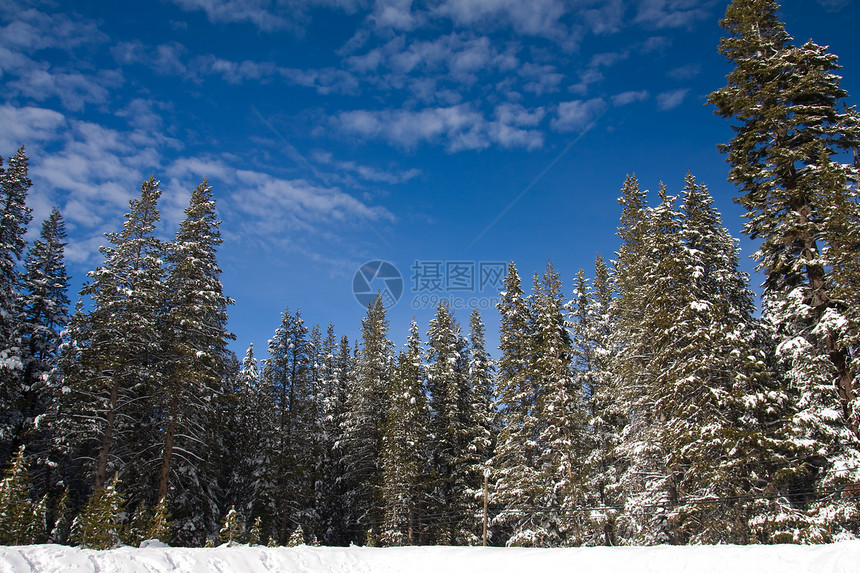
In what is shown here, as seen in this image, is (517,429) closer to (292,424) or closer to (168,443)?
(292,424)

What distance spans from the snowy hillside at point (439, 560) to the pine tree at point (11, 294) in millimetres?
16988

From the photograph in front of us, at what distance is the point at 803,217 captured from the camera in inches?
648

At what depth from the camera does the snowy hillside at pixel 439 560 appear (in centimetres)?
1029

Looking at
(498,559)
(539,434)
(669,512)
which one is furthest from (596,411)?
(498,559)

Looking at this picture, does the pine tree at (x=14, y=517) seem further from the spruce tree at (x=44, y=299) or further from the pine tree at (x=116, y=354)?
the spruce tree at (x=44, y=299)

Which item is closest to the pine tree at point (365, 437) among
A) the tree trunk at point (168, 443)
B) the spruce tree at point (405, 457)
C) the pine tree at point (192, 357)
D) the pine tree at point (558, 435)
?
the spruce tree at point (405, 457)

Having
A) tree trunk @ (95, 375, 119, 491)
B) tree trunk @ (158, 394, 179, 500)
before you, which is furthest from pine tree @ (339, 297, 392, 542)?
tree trunk @ (95, 375, 119, 491)

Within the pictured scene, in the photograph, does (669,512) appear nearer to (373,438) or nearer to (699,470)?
(699,470)

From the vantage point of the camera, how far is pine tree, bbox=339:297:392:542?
108 ft

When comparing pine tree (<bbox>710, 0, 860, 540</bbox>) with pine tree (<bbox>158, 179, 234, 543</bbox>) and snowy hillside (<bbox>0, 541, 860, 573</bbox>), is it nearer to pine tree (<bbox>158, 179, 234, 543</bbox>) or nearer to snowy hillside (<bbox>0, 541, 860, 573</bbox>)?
snowy hillside (<bbox>0, 541, 860, 573</bbox>)

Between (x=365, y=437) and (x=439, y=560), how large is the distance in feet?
61.6

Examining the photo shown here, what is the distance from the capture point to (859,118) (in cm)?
1672

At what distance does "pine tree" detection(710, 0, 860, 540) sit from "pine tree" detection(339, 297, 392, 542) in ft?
81.2

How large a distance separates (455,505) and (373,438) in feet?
27.0
